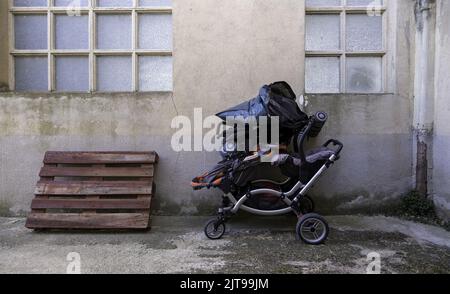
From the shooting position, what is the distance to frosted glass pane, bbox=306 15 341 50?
483cm

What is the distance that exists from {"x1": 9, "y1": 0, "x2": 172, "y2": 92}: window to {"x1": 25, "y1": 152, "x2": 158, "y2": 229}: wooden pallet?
104cm

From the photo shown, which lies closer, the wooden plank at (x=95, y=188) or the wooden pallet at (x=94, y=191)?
Result: the wooden pallet at (x=94, y=191)

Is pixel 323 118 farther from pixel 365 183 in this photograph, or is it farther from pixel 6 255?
pixel 6 255

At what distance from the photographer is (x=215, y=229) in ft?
12.7

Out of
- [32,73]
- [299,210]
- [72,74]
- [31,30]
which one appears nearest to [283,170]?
[299,210]

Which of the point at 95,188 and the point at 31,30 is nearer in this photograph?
the point at 95,188

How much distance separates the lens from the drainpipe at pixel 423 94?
451 cm

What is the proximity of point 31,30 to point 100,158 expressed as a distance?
2.14 metres

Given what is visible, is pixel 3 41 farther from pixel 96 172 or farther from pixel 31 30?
pixel 96 172

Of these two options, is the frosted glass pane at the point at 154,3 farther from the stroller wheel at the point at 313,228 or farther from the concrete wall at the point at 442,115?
the concrete wall at the point at 442,115

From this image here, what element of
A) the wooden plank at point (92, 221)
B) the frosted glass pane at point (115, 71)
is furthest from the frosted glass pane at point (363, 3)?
the wooden plank at point (92, 221)

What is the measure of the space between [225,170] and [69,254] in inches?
69.0

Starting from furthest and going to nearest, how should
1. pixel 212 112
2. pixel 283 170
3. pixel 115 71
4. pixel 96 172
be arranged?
1. pixel 115 71
2. pixel 212 112
3. pixel 96 172
4. pixel 283 170

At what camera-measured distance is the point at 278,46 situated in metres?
4.58
